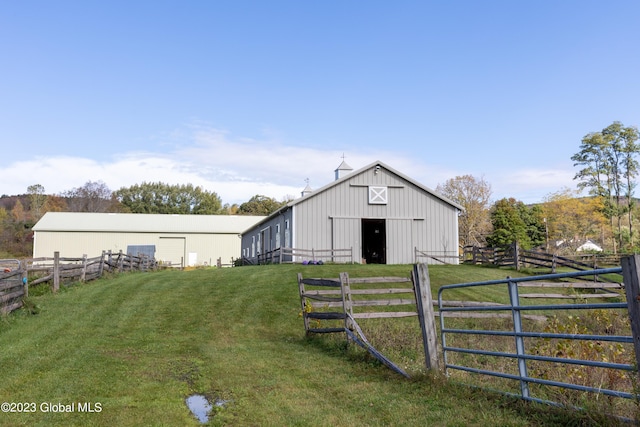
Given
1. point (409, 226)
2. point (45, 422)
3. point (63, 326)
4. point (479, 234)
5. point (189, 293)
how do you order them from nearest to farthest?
1. point (45, 422)
2. point (63, 326)
3. point (189, 293)
4. point (409, 226)
5. point (479, 234)

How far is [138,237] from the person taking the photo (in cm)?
5275

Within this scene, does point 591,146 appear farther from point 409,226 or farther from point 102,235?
point 102,235

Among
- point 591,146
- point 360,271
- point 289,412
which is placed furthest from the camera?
point 591,146

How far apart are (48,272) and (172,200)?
230 ft

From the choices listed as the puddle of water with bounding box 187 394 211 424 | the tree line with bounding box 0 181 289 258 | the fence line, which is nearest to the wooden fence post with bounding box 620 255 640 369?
the fence line

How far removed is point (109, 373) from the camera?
8.27 metres

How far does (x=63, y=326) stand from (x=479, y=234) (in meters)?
56.8

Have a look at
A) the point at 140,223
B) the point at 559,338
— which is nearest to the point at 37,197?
the point at 140,223

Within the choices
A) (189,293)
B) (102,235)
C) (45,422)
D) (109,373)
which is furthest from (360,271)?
(102,235)

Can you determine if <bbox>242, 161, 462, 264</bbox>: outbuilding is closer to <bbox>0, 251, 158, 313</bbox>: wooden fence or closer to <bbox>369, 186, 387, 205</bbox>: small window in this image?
<bbox>369, 186, 387, 205</bbox>: small window

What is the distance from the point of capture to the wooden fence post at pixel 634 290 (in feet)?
14.5

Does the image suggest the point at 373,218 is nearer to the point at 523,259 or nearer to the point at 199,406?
the point at 523,259

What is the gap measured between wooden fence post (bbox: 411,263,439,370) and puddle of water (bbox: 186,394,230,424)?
301 centimetres

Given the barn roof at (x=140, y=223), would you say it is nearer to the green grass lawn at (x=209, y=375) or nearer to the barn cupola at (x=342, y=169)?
the barn cupola at (x=342, y=169)
